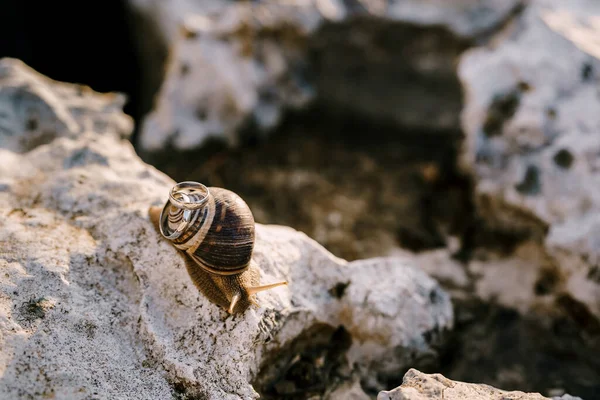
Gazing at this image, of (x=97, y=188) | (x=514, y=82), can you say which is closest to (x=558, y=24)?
(x=514, y=82)

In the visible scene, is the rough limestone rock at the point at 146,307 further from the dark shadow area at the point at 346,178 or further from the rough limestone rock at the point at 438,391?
the dark shadow area at the point at 346,178

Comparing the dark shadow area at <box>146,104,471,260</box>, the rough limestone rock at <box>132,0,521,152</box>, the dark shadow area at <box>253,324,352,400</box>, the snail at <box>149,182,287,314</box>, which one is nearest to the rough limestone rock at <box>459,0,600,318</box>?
the dark shadow area at <box>146,104,471,260</box>

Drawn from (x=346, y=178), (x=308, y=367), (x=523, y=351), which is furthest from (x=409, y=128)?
(x=308, y=367)

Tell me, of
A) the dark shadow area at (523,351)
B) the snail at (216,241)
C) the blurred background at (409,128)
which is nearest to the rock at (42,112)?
the blurred background at (409,128)

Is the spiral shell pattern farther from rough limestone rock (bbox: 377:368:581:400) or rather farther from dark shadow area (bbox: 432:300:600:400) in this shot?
dark shadow area (bbox: 432:300:600:400)

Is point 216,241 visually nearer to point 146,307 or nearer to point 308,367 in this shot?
point 146,307
